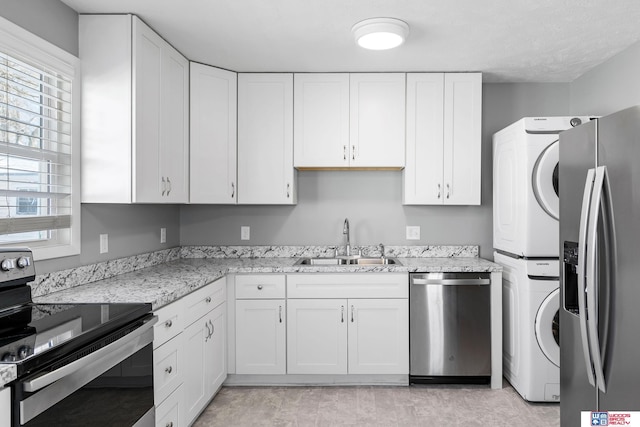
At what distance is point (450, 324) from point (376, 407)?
0.75 m

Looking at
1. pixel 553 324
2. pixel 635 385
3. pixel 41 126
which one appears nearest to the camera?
pixel 635 385

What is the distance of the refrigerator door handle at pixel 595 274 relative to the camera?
59.5 inches

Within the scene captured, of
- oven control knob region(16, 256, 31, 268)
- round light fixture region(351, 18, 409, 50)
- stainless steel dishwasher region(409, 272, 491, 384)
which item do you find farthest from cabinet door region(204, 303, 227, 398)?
round light fixture region(351, 18, 409, 50)

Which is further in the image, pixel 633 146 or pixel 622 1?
pixel 622 1

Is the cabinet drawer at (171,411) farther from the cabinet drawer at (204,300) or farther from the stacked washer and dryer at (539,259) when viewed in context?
the stacked washer and dryer at (539,259)

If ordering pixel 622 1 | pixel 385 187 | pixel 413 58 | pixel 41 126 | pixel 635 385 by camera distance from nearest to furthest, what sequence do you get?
pixel 635 385 < pixel 41 126 < pixel 622 1 < pixel 413 58 < pixel 385 187

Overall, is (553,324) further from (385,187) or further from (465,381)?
(385,187)

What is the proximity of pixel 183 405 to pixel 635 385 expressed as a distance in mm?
1997

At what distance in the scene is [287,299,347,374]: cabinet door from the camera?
303 cm

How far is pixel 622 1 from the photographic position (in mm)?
2182

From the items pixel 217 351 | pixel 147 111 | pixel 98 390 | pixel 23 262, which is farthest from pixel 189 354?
pixel 147 111

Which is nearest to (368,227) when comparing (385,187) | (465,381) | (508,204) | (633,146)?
(385,187)

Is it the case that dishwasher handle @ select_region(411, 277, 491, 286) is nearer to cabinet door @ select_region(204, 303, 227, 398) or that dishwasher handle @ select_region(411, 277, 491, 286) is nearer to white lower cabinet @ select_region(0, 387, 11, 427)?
cabinet door @ select_region(204, 303, 227, 398)

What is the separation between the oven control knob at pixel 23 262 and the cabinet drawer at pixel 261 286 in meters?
1.53
